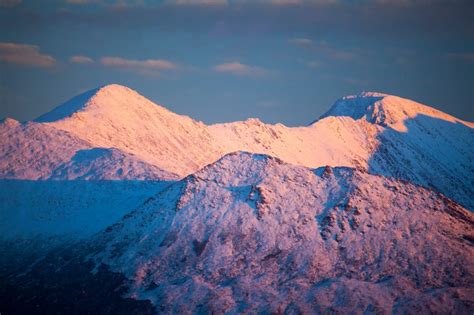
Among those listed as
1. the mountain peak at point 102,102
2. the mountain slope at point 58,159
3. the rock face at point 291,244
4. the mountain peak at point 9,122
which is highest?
the mountain peak at point 102,102


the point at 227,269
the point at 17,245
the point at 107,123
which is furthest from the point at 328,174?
the point at 107,123

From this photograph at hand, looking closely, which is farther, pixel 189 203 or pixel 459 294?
pixel 189 203

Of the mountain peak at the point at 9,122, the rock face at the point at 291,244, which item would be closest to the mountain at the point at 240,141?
the mountain peak at the point at 9,122

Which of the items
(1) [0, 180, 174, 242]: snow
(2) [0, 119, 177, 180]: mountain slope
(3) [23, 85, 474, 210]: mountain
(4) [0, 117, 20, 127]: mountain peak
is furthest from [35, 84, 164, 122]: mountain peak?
(1) [0, 180, 174, 242]: snow

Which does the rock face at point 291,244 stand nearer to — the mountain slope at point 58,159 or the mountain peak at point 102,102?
the mountain slope at point 58,159

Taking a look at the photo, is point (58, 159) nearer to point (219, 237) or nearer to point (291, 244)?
point (219, 237)

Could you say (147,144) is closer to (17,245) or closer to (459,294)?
(17,245)

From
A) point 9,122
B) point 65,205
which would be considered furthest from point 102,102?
point 65,205
